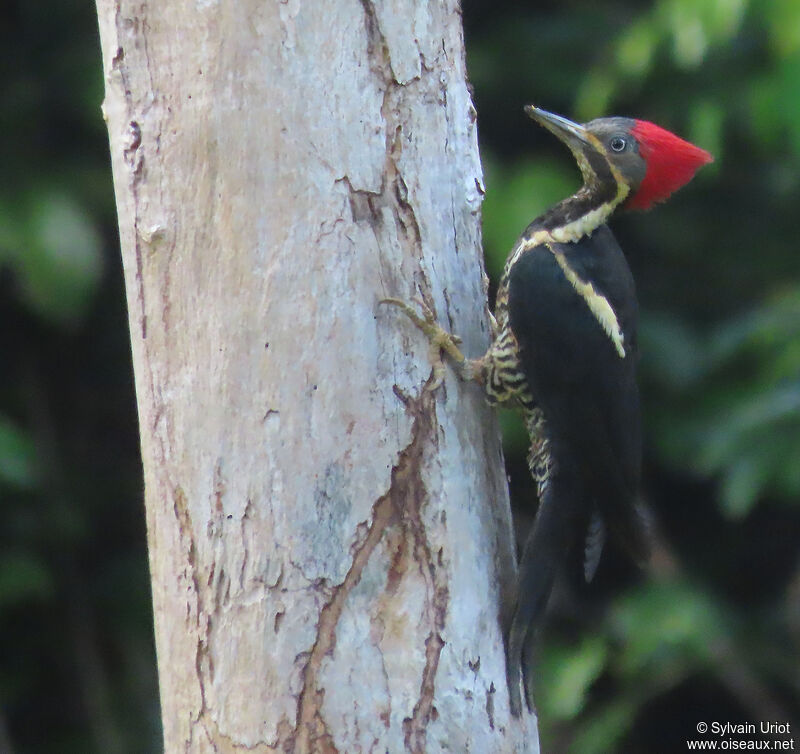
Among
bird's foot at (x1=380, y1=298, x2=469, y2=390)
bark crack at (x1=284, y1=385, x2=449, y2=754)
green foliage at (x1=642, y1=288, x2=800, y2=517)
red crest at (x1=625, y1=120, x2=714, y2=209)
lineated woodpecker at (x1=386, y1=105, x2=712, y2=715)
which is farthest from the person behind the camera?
green foliage at (x1=642, y1=288, x2=800, y2=517)

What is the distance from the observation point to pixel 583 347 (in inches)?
92.4

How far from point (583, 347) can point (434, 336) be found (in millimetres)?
499

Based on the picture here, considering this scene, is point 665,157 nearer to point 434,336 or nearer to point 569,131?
point 569,131

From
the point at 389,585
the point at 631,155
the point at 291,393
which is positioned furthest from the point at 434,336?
the point at 631,155

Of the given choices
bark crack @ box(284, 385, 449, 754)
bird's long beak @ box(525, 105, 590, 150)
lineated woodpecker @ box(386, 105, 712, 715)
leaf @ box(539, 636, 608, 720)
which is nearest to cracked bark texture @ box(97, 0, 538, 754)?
bark crack @ box(284, 385, 449, 754)

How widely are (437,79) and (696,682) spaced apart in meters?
2.62

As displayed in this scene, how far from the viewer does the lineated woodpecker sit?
2.28m

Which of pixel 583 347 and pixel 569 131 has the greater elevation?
pixel 569 131

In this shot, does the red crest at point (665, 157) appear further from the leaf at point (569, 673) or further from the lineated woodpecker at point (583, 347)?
the leaf at point (569, 673)

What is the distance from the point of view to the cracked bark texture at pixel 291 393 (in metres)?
1.83

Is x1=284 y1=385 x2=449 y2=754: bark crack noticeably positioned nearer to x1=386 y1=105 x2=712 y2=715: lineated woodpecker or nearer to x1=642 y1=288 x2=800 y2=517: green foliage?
x1=386 y1=105 x2=712 y2=715: lineated woodpecker

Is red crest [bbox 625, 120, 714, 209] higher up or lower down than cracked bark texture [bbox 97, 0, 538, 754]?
higher up

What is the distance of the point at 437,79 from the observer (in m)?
2.00

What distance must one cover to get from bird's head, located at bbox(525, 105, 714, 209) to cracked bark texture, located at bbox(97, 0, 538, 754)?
68cm
